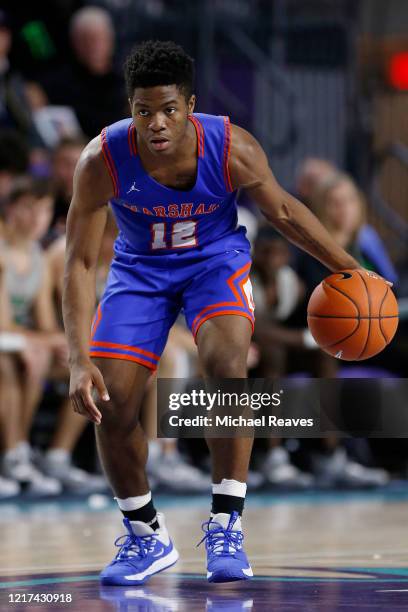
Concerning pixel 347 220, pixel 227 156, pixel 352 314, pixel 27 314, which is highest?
pixel 347 220

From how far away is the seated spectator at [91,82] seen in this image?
9578mm

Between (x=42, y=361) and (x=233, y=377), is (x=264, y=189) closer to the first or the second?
(x=233, y=377)

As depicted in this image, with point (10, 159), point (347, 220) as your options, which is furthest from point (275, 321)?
point (10, 159)

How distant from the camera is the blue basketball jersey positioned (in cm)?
391

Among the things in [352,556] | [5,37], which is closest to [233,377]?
[352,556]

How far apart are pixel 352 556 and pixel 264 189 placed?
157 cm

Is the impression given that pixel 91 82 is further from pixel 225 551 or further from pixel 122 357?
pixel 225 551

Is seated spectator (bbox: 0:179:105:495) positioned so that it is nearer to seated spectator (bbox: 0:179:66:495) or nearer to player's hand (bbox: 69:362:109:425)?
seated spectator (bbox: 0:179:66:495)

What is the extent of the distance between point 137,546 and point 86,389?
2.32 ft

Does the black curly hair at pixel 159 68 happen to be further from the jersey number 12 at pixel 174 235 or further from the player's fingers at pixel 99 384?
the player's fingers at pixel 99 384

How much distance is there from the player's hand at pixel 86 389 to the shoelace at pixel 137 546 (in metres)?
0.55

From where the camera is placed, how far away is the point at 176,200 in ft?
13.0

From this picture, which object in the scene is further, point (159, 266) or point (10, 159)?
point (10, 159)

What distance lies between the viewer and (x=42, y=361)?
24.2ft
